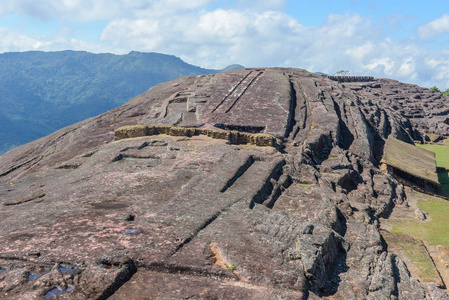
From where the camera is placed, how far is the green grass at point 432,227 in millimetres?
12475

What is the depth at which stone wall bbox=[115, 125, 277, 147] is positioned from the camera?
16.4m

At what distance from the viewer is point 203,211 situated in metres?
9.12

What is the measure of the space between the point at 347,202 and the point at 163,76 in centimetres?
12042

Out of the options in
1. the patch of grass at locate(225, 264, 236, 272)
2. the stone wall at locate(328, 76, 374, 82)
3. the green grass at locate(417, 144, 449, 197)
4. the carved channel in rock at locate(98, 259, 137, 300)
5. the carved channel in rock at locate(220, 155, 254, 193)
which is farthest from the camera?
the stone wall at locate(328, 76, 374, 82)

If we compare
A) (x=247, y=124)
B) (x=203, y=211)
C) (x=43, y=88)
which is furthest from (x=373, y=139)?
(x=43, y=88)

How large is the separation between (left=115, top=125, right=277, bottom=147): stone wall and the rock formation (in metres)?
0.05

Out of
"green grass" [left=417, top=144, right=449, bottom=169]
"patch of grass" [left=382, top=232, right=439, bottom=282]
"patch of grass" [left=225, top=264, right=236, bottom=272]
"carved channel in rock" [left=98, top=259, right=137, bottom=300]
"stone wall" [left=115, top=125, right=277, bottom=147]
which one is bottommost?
"patch of grass" [left=382, top=232, right=439, bottom=282]

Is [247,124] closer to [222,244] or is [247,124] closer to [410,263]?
[410,263]

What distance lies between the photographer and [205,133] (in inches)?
685

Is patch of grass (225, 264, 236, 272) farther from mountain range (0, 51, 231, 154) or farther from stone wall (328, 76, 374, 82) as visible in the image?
mountain range (0, 51, 231, 154)

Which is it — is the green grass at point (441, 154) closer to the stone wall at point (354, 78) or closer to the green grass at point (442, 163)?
the green grass at point (442, 163)

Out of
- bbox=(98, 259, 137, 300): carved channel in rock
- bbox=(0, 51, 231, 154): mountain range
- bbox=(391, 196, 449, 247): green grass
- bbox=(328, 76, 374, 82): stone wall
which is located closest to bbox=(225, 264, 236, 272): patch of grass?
bbox=(98, 259, 137, 300): carved channel in rock

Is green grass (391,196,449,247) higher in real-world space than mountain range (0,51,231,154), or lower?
lower

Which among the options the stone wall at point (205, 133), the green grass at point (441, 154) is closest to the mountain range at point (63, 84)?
the stone wall at point (205, 133)
